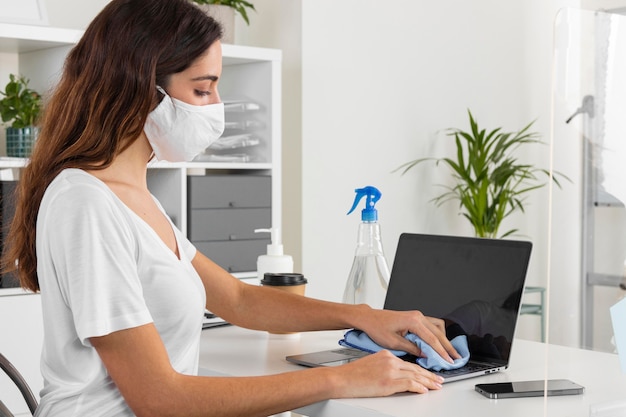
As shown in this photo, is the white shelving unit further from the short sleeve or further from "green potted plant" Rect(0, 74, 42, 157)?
the short sleeve

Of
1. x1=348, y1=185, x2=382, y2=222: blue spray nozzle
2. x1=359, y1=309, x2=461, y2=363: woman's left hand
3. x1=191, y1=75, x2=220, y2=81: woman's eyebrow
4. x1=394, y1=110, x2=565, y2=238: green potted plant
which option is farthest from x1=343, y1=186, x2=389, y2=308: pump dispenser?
x1=394, y1=110, x2=565, y2=238: green potted plant

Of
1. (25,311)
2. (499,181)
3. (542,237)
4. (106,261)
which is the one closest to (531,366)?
(106,261)

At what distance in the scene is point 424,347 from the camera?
1.52 meters

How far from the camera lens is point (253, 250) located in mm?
3207

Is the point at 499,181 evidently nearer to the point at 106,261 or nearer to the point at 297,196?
the point at 297,196

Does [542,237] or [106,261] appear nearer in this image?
[106,261]

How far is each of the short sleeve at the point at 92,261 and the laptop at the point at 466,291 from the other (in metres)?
0.40

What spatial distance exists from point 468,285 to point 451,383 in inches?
9.0

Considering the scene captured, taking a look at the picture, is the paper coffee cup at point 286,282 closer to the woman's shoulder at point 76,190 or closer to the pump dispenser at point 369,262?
the pump dispenser at point 369,262

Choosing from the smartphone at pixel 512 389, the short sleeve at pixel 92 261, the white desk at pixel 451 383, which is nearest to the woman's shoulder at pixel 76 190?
the short sleeve at pixel 92 261

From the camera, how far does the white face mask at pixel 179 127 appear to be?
1.49 meters

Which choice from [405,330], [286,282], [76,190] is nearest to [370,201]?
[286,282]

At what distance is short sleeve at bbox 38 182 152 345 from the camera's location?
128cm

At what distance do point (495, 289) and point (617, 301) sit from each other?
1.98 ft
